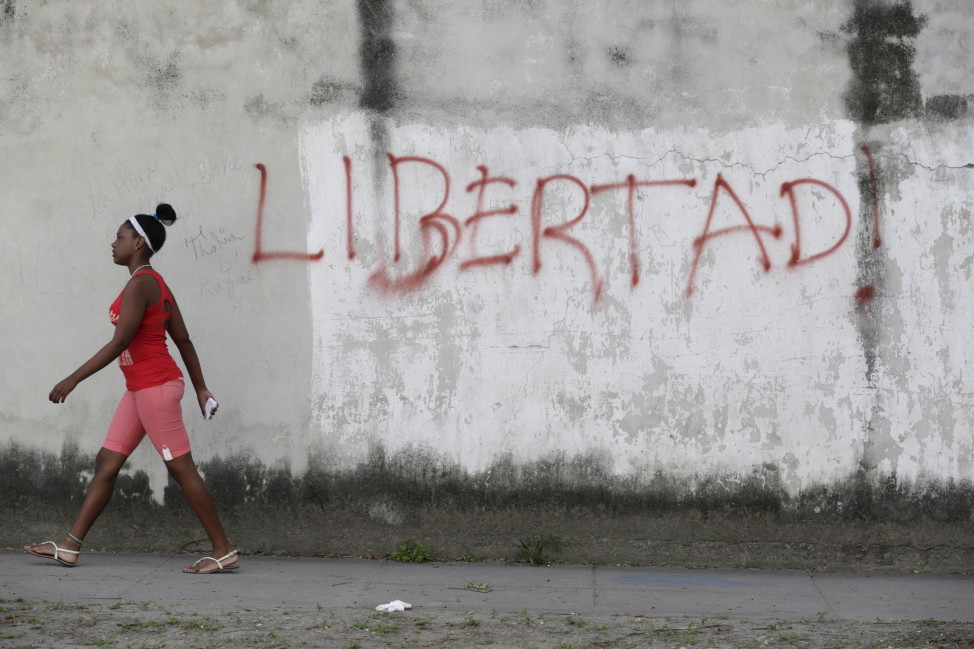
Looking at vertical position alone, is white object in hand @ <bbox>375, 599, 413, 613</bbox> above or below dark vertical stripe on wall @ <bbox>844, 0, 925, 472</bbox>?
below

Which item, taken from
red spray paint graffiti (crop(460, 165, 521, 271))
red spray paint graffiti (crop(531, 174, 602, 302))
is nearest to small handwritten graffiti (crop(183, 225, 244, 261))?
red spray paint graffiti (crop(460, 165, 521, 271))

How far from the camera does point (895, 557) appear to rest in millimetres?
5555

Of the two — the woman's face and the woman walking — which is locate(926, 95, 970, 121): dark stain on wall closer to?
the woman walking

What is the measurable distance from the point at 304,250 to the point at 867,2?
3.14 meters

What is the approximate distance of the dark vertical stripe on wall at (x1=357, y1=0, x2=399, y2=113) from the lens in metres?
5.66

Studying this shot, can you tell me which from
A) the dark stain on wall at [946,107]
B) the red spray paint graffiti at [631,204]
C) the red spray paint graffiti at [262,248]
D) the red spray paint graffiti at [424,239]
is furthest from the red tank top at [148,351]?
the dark stain on wall at [946,107]

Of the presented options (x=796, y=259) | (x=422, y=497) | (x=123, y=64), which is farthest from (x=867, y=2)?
(x=123, y=64)

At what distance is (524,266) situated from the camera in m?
5.64

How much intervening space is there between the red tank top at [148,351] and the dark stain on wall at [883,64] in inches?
140

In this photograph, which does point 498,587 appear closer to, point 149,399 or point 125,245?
point 149,399

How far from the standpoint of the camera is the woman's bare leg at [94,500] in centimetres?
526

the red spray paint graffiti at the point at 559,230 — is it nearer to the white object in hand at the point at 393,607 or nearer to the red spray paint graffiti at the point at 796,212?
the red spray paint graffiti at the point at 796,212

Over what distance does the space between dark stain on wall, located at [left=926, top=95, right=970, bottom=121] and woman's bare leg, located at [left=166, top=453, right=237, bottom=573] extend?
4.04m

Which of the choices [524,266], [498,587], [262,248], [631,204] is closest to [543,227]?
[524,266]
